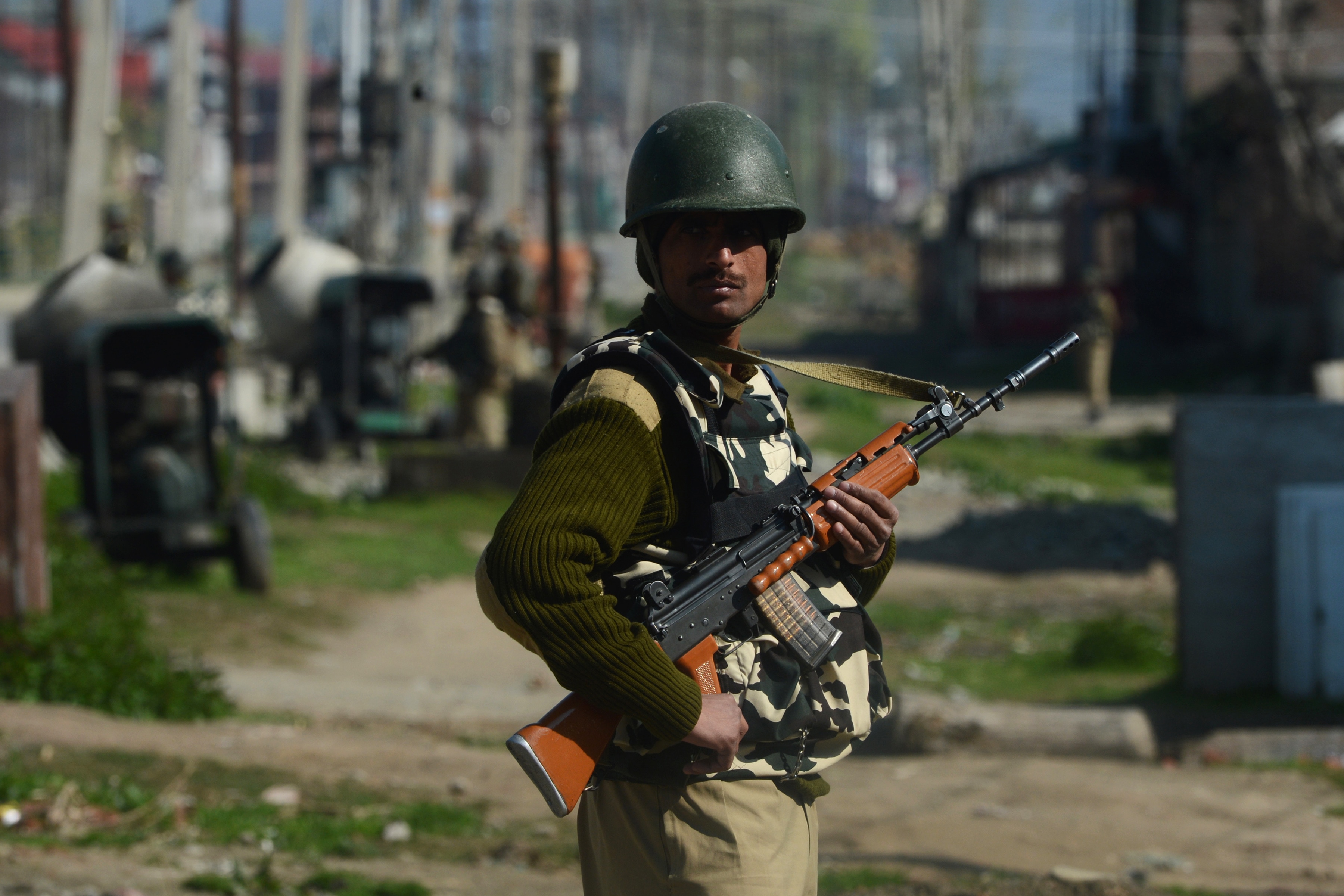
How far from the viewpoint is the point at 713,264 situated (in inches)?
99.4

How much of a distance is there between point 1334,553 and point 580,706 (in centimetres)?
603

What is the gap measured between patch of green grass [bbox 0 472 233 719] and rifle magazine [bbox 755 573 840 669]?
5.20 m

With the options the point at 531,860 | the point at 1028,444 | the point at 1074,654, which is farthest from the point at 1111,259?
the point at 531,860

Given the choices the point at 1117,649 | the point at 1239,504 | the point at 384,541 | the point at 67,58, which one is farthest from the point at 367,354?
the point at 1239,504

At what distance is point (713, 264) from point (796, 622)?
0.59 m

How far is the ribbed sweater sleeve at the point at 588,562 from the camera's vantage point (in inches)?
88.4

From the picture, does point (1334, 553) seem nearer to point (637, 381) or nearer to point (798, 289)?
point (637, 381)

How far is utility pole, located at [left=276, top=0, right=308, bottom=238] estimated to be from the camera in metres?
22.0

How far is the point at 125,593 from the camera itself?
861 cm

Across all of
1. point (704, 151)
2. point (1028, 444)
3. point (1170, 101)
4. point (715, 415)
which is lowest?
point (1028, 444)

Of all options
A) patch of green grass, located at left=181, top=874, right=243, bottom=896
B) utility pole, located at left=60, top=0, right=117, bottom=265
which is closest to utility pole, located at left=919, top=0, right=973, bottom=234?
utility pole, located at left=60, top=0, right=117, bottom=265

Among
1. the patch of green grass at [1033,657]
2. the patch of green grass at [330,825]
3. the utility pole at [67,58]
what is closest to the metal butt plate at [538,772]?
the patch of green grass at [330,825]

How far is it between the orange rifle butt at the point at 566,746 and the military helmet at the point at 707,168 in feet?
2.32

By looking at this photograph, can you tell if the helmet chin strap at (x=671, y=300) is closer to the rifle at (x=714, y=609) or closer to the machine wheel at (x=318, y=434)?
the rifle at (x=714, y=609)
